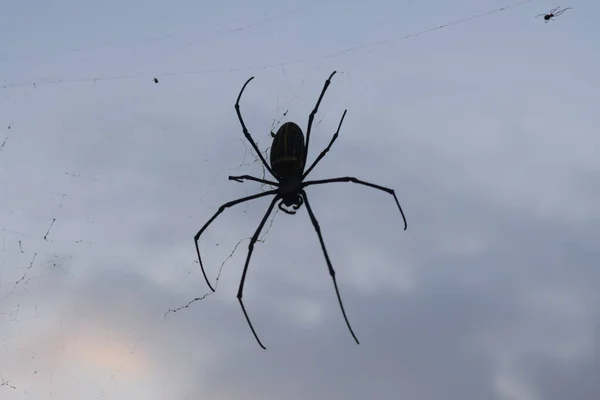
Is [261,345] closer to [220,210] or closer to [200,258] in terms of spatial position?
[200,258]

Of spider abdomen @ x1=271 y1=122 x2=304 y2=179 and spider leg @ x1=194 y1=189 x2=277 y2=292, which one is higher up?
spider abdomen @ x1=271 y1=122 x2=304 y2=179

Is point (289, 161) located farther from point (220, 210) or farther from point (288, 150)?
point (220, 210)

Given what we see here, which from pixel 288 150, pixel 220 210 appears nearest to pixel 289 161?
pixel 288 150

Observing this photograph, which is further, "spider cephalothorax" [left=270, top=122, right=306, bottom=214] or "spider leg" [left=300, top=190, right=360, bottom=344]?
"spider cephalothorax" [left=270, top=122, right=306, bottom=214]

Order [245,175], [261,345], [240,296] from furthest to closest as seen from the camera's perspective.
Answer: [245,175] → [240,296] → [261,345]

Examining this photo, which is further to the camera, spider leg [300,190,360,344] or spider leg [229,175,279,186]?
spider leg [229,175,279,186]

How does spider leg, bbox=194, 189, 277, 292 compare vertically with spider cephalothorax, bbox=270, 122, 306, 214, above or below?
below

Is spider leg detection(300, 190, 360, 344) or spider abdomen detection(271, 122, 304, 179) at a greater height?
spider abdomen detection(271, 122, 304, 179)

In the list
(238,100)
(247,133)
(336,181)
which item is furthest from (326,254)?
(238,100)
